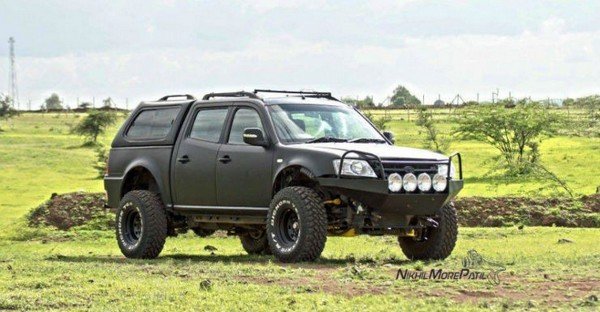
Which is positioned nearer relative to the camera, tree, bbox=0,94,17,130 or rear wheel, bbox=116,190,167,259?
rear wheel, bbox=116,190,167,259

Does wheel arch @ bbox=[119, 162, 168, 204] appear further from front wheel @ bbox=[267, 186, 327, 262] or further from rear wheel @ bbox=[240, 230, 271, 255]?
front wheel @ bbox=[267, 186, 327, 262]

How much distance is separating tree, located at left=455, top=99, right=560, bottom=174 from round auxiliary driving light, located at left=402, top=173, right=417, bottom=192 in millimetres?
31839

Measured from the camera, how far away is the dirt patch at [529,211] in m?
25.9

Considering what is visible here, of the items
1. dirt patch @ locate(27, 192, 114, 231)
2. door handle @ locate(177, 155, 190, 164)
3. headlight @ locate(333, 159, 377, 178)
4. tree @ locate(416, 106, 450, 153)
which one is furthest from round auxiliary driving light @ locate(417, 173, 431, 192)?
tree @ locate(416, 106, 450, 153)

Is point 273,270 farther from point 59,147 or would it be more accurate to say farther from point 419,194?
point 59,147

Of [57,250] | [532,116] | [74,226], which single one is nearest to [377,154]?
[57,250]

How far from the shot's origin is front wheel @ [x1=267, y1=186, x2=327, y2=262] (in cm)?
1397

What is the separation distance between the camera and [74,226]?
83.8 ft

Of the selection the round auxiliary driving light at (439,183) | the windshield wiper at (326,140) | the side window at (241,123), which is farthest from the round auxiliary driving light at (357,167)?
the side window at (241,123)

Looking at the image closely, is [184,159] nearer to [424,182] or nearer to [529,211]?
[424,182]

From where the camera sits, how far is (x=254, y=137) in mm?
14852

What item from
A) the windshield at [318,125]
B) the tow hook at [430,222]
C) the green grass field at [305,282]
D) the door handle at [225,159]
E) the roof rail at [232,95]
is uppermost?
the roof rail at [232,95]

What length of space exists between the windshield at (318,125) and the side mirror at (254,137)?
0.73 ft

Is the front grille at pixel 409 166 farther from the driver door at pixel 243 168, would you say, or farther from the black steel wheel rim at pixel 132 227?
the black steel wheel rim at pixel 132 227
